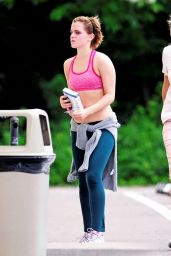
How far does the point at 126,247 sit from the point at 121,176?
12.0 meters

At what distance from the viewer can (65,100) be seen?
31.1ft

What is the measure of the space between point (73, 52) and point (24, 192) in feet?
58.7

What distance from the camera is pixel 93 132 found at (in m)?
9.70

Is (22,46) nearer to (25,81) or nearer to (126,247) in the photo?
(25,81)

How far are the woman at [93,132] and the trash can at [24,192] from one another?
3.17 ft

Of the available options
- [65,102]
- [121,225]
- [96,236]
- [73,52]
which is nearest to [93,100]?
[65,102]

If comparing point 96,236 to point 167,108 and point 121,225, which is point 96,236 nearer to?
point 167,108

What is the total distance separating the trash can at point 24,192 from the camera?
852 centimetres

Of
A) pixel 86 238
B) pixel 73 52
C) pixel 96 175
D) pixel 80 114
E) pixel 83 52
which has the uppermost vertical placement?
pixel 83 52

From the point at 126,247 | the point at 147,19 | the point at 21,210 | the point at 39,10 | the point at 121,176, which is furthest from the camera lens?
the point at 39,10

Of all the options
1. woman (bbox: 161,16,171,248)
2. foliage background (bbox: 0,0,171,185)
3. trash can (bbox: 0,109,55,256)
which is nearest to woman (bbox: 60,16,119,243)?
woman (bbox: 161,16,171,248)

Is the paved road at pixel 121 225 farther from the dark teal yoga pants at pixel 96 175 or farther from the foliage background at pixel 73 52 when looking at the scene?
the foliage background at pixel 73 52

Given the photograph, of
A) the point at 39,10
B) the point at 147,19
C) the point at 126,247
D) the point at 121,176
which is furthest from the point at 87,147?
the point at 39,10

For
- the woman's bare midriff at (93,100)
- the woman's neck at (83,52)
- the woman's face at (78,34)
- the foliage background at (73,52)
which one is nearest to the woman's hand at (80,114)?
the woman's bare midriff at (93,100)
